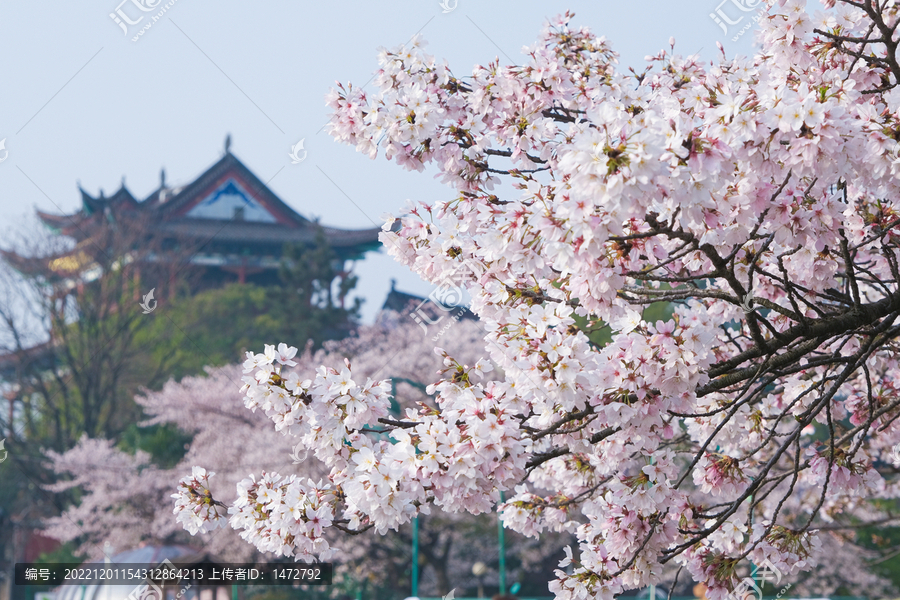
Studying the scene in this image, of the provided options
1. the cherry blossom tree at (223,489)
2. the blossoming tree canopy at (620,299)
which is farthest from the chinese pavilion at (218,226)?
the blossoming tree canopy at (620,299)

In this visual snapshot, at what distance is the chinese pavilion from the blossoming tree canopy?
70.3 feet

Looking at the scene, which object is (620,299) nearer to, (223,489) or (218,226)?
(223,489)

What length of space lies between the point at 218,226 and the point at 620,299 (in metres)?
27.5

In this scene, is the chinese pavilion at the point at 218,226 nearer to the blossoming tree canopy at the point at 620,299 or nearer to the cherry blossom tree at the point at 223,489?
the cherry blossom tree at the point at 223,489

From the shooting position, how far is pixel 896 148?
2.44m

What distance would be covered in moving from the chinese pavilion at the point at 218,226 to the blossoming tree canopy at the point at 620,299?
70.3ft

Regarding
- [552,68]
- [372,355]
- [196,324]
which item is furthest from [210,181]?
[552,68]

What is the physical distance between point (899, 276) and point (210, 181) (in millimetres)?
28387

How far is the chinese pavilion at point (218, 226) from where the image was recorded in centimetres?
2448

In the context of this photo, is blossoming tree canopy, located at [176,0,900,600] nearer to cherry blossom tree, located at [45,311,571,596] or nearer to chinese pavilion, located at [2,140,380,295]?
cherry blossom tree, located at [45,311,571,596]

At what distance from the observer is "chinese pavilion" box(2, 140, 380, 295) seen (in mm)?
24484

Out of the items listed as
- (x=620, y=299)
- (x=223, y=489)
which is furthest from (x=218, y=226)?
(x=620, y=299)

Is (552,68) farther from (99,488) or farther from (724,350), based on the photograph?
(99,488)

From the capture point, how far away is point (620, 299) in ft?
8.94
